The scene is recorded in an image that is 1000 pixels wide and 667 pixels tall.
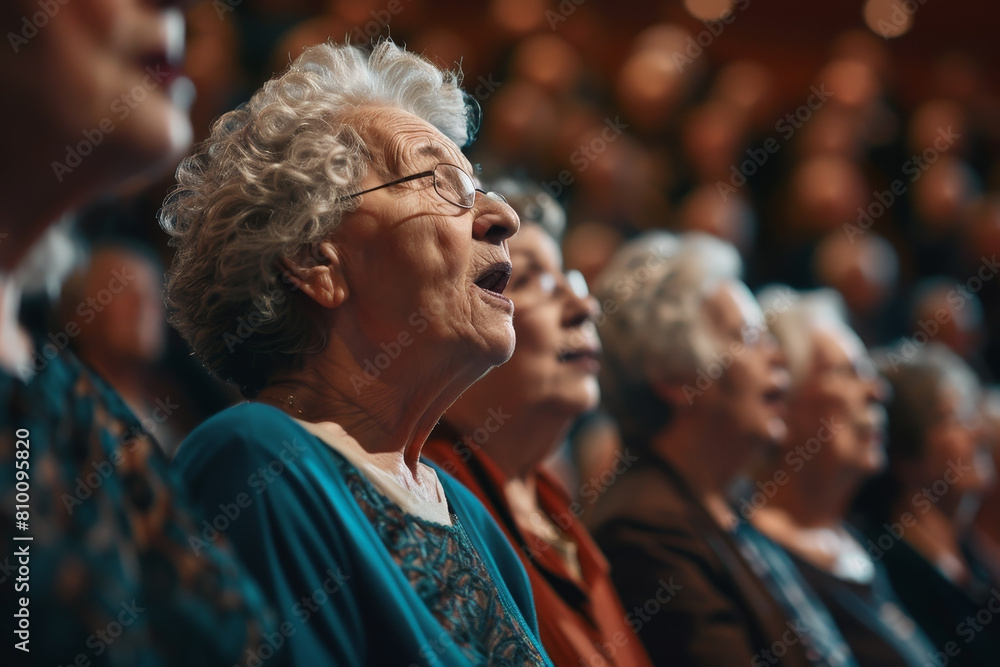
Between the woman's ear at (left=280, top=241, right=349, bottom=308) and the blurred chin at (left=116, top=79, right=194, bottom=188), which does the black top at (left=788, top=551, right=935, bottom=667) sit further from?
the blurred chin at (left=116, top=79, right=194, bottom=188)

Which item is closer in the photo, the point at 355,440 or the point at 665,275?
the point at 355,440

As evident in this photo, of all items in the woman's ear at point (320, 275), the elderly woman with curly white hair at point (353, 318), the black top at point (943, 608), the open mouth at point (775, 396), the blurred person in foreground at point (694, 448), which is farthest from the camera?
the black top at point (943, 608)

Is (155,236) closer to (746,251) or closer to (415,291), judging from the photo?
(415,291)

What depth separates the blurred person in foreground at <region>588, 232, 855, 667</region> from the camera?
184 centimetres

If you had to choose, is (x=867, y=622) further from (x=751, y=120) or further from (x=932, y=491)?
(x=751, y=120)

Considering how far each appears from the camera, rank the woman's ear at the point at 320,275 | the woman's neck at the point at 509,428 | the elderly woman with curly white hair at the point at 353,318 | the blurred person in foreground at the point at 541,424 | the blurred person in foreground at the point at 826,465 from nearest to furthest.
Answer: the elderly woman with curly white hair at the point at 353,318
the woman's ear at the point at 320,275
the blurred person in foreground at the point at 541,424
the woman's neck at the point at 509,428
the blurred person in foreground at the point at 826,465

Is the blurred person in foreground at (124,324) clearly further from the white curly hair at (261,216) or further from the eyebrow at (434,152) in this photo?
the eyebrow at (434,152)

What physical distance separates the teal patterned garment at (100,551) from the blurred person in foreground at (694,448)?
3.71ft

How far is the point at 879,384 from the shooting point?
2.62 m

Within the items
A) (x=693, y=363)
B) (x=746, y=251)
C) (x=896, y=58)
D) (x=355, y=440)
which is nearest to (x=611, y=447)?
(x=693, y=363)

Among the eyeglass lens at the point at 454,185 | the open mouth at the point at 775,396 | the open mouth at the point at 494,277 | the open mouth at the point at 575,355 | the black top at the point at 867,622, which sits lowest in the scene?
the black top at the point at 867,622

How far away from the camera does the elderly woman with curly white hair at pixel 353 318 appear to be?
1037 millimetres

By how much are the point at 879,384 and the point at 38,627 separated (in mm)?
2301

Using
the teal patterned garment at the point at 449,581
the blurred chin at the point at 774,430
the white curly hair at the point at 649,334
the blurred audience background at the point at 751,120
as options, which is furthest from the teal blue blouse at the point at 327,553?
the blurred audience background at the point at 751,120
